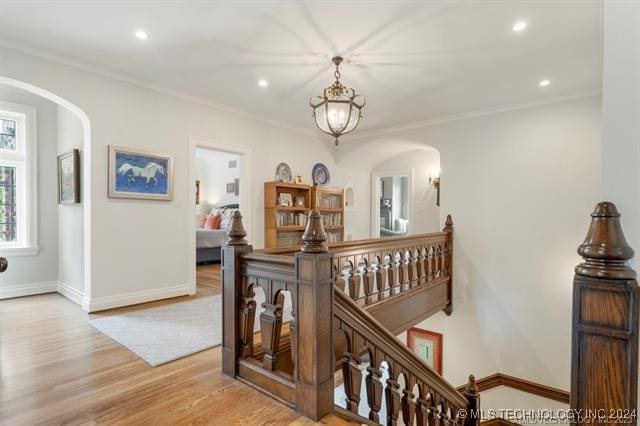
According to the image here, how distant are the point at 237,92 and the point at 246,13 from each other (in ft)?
5.23

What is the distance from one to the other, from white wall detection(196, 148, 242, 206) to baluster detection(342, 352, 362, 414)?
6.79m

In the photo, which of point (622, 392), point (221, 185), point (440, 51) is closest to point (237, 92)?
point (440, 51)

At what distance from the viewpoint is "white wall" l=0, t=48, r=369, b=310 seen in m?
3.14

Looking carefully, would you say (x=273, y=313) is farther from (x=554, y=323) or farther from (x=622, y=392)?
(x=554, y=323)

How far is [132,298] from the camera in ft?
11.4

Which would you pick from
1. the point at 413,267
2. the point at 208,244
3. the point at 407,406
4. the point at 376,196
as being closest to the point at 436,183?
the point at 376,196

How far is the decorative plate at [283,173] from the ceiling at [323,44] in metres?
1.34

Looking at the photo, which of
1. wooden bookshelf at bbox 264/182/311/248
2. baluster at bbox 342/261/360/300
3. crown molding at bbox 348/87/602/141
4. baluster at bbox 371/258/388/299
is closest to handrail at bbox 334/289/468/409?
baluster at bbox 342/261/360/300

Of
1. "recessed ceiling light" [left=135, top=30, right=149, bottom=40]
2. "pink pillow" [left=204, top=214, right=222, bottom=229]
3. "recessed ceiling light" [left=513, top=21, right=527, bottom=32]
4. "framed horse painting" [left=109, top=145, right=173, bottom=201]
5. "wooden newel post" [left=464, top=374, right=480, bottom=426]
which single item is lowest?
"wooden newel post" [left=464, top=374, right=480, bottom=426]

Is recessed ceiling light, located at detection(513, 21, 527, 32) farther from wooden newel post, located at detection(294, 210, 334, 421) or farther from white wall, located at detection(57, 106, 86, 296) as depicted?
white wall, located at detection(57, 106, 86, 296)

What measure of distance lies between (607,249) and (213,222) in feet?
23.1

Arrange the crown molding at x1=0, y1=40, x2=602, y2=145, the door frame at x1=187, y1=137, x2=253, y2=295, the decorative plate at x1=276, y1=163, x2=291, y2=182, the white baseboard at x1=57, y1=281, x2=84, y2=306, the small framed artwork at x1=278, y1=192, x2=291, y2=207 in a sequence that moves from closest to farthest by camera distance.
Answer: the crown molding at x1=0, y1=40, x2=602, y2=145 → the white baseboard at x1=57, y1=281, x2=84, y2=306 → the door frame at x1=187, y1=137, x2=253, y2=295 → the small framed artwork at x1=278, y1=192, x2=291, y2=207 → the decorative plate at x1=276, y1=163, x2=291, y2=182

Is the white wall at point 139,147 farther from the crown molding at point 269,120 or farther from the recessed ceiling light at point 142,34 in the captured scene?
the recessed ceiling light at point 142,34

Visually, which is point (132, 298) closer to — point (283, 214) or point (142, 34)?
point (283, 214)
